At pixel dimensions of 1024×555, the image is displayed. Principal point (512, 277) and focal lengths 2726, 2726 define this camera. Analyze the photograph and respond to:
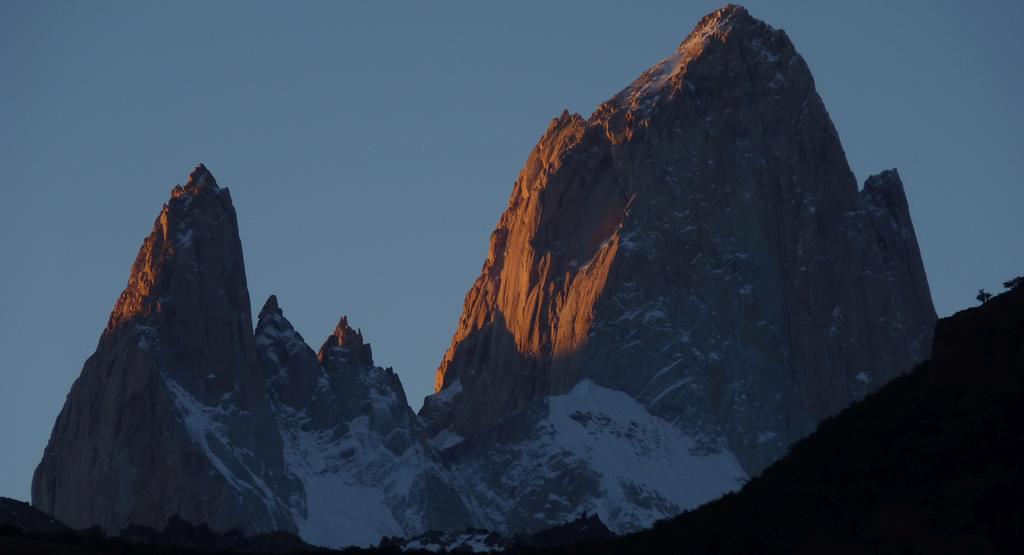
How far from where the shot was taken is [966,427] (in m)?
94.6

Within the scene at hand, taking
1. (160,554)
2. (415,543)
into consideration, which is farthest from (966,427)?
(415,543)

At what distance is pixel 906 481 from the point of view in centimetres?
9338

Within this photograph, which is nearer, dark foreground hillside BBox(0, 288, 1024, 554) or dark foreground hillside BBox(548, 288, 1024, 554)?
dark foreground hillside BBox(548, 288, 1024, 554)

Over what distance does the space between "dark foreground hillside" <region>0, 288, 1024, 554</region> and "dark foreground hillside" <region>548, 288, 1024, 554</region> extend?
68 mm

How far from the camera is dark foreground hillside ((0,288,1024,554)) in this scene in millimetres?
87312

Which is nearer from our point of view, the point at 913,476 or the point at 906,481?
the point at 906,481

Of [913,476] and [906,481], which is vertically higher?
[913,476]

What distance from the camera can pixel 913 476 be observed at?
307ft

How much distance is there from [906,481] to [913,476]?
0.40 metres

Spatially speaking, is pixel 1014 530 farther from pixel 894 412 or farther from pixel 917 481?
pixel 894 412

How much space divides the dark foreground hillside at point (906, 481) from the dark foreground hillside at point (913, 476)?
0.07 metres

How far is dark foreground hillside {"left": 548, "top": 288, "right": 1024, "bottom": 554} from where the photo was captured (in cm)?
8712

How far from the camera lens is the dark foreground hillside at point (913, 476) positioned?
8712 cm

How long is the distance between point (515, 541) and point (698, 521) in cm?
8456
